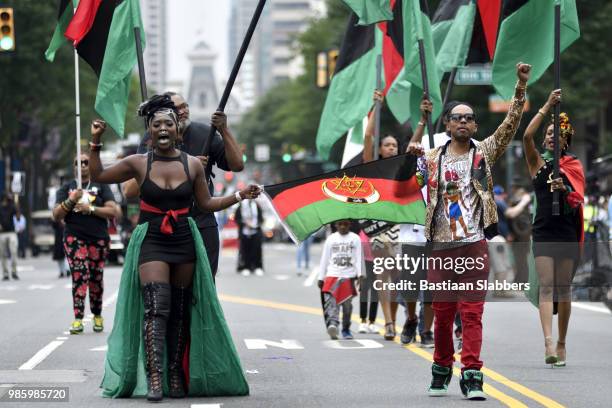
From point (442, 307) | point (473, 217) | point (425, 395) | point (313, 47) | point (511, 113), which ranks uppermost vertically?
point (313, 47)

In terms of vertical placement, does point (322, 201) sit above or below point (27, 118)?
Result: below

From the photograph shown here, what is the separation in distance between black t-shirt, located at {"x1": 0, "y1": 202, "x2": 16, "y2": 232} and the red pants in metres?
20.7

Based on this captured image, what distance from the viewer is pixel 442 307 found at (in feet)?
30.2

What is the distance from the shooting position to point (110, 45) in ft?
39.0

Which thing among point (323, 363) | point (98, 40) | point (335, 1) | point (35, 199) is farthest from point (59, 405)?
point (35, 199)

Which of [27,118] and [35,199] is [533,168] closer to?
[27,118]

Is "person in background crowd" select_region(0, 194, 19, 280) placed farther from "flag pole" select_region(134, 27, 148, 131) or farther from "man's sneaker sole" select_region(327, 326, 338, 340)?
"flag pole" select_region(134, 27, 148, 131)

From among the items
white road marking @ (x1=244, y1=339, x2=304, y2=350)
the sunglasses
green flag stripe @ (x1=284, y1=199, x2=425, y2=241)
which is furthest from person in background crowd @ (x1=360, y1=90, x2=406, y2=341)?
the sunglasses

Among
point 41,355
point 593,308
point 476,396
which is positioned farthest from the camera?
point 593,308

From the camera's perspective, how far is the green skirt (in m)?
9.07

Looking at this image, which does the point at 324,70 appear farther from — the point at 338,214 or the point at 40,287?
the point at 338,214

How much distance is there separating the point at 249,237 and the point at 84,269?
53.9ft

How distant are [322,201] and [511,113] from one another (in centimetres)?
166

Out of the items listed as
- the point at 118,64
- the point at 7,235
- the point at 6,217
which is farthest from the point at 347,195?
the point at 7,235
